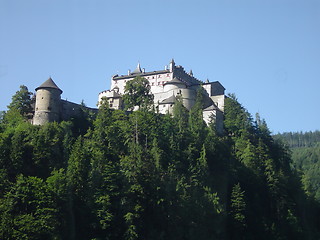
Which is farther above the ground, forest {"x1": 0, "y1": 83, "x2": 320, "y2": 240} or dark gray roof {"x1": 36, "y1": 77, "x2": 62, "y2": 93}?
dark gray roof {"x1": 36, "y1": 77, "x2": 62, "y2": 93}

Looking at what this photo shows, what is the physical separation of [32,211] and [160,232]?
1247 cm

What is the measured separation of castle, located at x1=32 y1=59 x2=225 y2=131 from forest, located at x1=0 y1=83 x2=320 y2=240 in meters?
2.31

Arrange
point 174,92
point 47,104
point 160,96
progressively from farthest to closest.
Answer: point 160,96
point 174,92
point 47,104

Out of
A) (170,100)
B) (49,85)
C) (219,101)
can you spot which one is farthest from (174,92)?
(49,85)

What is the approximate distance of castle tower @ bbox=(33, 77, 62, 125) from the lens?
213 feet

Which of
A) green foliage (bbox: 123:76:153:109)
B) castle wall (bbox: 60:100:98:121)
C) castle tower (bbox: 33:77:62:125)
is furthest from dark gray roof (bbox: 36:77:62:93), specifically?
green foliage (bbox: 123:76:153:109)

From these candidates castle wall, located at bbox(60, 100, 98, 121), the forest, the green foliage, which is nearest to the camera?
the forest

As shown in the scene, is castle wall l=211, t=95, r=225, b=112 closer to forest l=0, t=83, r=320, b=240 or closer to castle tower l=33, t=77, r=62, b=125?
forest l=0, t=83, r=320, b=240

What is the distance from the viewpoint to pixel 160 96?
84.6 metres

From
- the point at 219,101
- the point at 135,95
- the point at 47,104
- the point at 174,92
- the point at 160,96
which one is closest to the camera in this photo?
the point at 47,104

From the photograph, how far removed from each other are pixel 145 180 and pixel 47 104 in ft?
65.1

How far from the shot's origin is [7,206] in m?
46.4

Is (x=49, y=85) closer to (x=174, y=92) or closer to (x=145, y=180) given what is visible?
(x=145, y=180)

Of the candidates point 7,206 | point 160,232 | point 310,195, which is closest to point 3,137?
point 7,206
